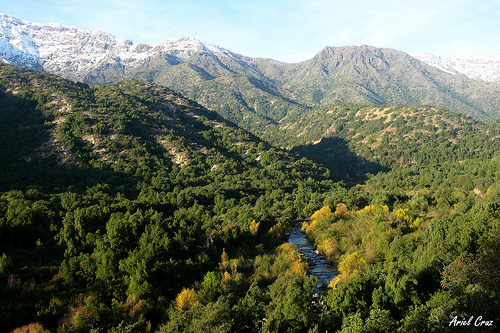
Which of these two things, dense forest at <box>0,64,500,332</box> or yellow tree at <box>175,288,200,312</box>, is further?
yellow tree at <box>175,288,200,312</box>

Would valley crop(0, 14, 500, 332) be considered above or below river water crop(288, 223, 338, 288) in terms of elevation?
above

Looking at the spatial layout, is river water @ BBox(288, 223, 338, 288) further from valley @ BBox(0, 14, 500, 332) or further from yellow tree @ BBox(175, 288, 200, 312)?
yellow tree @ BBox(175, 288, 200, 312)

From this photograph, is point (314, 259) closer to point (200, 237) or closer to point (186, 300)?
point (200, 237)

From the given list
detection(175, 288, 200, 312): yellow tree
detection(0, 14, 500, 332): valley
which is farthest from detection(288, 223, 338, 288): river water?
detection(175, 288, 200, 312): yellow tree

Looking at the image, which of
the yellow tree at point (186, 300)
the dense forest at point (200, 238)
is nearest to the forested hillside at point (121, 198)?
the dense forest at point (200, 238)

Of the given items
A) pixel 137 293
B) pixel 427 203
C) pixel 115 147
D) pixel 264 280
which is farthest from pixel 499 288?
pixel 115 147

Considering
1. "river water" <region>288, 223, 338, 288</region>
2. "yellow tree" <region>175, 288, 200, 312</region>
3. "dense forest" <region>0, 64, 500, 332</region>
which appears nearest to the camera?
"dense forest" <region>0, 64, 500, 332</region>

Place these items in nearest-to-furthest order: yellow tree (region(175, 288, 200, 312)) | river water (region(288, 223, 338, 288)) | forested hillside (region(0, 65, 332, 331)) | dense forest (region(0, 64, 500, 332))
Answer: dense forest (region(0, 64, 500, 332)), yellow tree (region(175, 288, 200, 312)), forested hillside (region(0, 65, 332, 331)), river water (region(288, 223, 338, 288))
